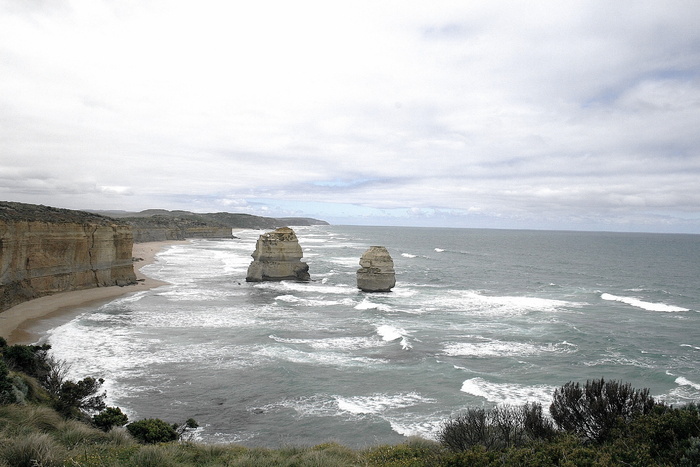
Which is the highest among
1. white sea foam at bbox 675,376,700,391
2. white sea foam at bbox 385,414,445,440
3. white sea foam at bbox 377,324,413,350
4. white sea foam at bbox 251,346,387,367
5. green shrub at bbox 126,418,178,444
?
green shrub at bbox 126,418,178,444

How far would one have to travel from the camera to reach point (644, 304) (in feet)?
125

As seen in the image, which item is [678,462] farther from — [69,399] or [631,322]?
[631,322]

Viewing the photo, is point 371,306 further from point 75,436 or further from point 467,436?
point 75,436

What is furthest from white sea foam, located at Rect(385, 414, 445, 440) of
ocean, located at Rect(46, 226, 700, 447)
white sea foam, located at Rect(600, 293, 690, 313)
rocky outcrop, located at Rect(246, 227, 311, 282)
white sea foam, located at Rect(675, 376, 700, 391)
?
white sea foam, located at Rect(600, 293, 690, 313)

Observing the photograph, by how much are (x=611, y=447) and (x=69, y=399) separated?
13.3 metres

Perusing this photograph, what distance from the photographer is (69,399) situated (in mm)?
12695

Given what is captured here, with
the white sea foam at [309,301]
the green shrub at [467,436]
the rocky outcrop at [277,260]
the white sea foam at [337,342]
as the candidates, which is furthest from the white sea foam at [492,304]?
the green shrub at [467,436]

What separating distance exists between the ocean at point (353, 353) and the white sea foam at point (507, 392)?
3.6 inches

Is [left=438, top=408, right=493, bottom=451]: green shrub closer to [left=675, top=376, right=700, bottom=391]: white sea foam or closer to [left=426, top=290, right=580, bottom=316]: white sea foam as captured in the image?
[left=675, top=376, right=700, bottom=391]: white sea foam

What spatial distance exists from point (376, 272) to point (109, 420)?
28998mm

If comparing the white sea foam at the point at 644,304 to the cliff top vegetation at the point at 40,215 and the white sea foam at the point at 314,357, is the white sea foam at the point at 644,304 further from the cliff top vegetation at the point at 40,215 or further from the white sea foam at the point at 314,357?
the cliff top vegetation at the point at 40,215

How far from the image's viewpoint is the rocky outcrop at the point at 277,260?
42312 mm

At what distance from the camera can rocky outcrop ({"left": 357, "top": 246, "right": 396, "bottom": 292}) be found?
128 feet

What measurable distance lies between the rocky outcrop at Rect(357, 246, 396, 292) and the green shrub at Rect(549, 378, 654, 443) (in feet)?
94.4
